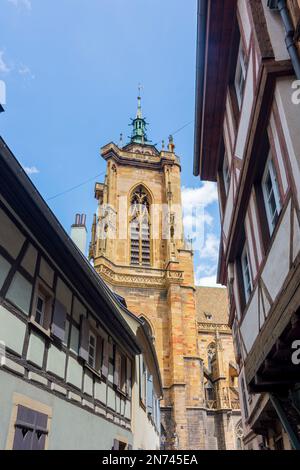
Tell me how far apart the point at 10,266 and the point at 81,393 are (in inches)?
140

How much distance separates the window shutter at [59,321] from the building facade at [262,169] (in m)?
3.20

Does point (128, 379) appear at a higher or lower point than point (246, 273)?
lower

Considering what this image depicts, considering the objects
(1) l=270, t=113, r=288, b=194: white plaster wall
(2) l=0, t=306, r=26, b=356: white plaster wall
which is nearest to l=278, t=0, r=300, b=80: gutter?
(1) l=270, t=113, r=288, b=194: white plaster wall

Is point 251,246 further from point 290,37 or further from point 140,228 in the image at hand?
point 140,228

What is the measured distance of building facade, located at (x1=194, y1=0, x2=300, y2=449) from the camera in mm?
4848

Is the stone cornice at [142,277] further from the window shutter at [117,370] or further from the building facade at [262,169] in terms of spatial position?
the building facade at [262,169]

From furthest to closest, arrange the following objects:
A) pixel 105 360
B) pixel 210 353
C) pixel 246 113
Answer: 1. pixel 210 353
2. pixel 105 360
3. pixel 246 113

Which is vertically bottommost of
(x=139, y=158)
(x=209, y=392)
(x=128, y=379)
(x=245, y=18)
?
(x=128, y=379)

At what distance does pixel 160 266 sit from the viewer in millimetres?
31625

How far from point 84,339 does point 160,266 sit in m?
23.5

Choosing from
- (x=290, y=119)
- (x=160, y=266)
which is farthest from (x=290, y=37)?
(x=160, y=266)

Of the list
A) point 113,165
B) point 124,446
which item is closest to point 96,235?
point 113,165

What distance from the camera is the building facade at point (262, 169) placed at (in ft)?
15.9

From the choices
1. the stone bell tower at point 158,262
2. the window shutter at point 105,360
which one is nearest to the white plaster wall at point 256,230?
the window shutter at point 105,360
